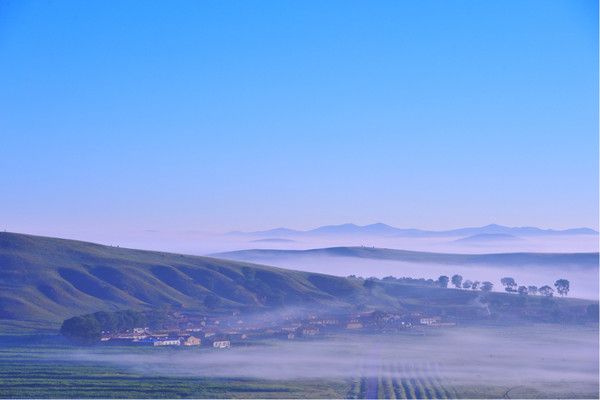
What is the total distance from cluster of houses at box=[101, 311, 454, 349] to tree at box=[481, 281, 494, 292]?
8872 millimetres

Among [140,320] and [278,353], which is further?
[140,320]

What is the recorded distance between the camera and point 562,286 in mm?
42656

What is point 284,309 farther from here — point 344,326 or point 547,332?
point 547,332

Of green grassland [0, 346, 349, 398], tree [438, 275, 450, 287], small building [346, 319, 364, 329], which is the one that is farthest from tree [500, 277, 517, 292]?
green grassland [0, 346, 349, 398]

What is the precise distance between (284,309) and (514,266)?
63.2 feet

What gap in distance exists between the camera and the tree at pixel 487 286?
5191 cm

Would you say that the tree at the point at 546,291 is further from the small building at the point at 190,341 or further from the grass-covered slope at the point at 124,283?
the small building at the point at 190,341

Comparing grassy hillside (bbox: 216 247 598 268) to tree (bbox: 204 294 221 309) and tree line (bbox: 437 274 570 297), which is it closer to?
tree line (bbox: 437 274 570 297)

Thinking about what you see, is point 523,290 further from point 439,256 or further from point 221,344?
point 439,256

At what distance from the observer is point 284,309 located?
50.2 m

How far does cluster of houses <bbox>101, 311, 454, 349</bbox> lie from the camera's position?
35656 mm

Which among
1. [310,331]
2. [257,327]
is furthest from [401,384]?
[257,327]

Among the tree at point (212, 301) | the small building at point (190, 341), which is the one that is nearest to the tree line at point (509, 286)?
the tree at point (212, 301)

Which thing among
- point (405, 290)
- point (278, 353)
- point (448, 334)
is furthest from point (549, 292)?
point (278, 353)
